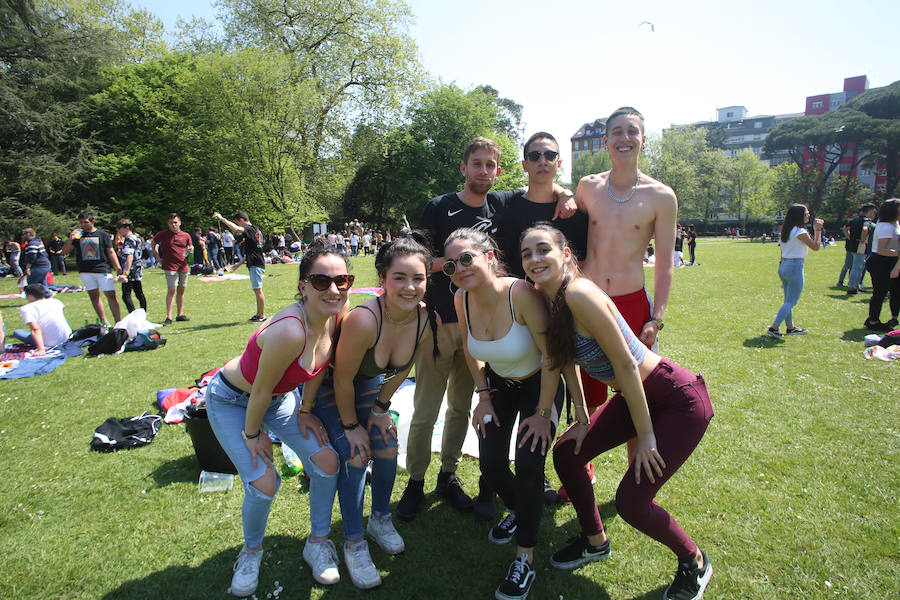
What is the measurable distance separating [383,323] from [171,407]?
11.2 ft

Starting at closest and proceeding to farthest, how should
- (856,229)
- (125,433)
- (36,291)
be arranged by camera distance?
1. (125,433)
2. (36,291)
3. (856,229)

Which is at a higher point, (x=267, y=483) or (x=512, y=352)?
(x=512, y=352)

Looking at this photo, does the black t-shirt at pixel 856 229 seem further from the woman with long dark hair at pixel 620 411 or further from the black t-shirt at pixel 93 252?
the black t-shirt at pixel 93 252

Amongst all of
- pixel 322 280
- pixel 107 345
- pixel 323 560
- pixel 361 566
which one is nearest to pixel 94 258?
pixel 107 345

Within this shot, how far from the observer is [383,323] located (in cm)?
281

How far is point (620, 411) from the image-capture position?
268cm

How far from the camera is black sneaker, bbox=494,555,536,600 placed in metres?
2.50

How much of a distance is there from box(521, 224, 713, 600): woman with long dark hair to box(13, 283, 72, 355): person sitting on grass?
8.10 meters

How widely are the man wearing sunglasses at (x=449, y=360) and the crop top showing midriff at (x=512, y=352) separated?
0.58 meters

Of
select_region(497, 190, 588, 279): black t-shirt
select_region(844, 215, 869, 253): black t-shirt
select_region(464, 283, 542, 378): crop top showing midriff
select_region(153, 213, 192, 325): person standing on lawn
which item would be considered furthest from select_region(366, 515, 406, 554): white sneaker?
select_region(844, 215, 869, 253): black t-shirt

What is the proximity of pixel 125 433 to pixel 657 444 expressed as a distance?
14.9 ft

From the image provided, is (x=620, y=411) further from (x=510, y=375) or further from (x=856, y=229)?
(x=856, y=229)

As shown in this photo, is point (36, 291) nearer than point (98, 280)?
Yes

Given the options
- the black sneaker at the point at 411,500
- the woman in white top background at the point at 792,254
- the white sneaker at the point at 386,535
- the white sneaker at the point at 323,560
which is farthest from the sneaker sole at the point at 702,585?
the woman in white top background at the point at 792,254
